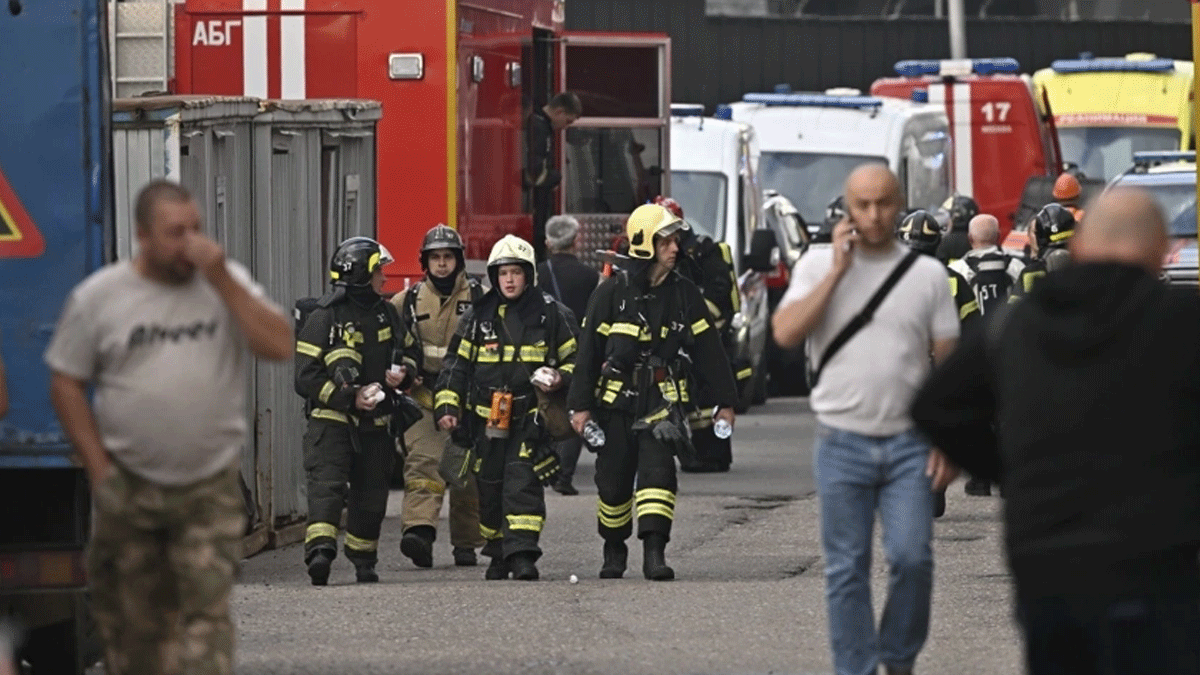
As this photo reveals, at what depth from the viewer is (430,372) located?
1392 centimetres

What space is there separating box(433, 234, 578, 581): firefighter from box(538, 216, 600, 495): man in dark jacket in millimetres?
4200

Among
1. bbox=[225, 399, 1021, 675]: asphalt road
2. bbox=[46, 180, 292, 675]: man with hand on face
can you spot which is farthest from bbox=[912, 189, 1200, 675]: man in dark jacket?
bbox=[225, 399, 1021, 675]: asphalt road

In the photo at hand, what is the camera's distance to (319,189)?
15773mm

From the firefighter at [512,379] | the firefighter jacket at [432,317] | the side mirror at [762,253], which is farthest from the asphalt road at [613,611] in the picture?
the side mirror at [762,253]

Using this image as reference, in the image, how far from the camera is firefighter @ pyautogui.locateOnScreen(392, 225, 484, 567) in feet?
45.1

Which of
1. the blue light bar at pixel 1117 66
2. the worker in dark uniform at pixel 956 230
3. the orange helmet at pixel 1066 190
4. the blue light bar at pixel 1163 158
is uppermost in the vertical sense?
the blue light bar at pixel 1117 66

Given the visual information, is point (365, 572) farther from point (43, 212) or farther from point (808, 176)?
point (808, 176)

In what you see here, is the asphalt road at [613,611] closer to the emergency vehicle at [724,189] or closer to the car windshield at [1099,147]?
the emergency vehicle at [724,189]

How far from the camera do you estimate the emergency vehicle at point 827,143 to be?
28.4 metres

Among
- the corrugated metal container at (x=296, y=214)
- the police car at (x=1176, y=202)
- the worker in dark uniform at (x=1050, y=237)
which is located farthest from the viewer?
the police car at (x=1176, y=202)

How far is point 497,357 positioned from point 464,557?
4.79ft

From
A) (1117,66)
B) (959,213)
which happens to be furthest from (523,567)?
(1117,66)

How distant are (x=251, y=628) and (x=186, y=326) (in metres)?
4.04

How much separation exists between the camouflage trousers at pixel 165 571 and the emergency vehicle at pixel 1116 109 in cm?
2654
